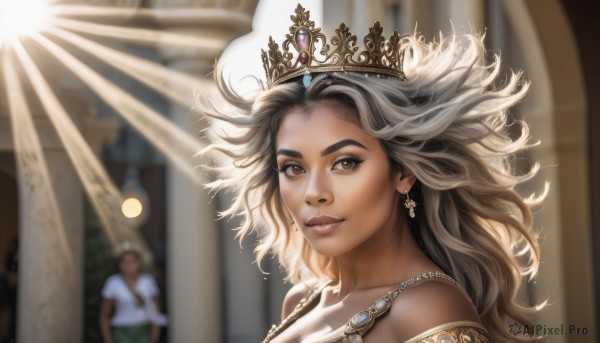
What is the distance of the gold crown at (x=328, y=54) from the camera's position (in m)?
2.51

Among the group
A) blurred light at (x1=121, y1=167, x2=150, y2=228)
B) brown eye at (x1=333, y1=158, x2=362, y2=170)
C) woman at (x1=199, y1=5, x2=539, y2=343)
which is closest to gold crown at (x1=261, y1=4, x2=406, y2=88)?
woman at (x1=199, y1=5, x2=539, y2=343)

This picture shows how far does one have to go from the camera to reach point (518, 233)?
2.71m

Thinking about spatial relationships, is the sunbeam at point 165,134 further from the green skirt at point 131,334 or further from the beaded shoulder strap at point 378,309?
the beaded shoulder strap at point 378,309

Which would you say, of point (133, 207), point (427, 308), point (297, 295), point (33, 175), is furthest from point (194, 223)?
point (133, 207)

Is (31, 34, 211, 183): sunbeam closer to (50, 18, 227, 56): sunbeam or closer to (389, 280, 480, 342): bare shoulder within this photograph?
(50, 18, 227, 56): sunbeam

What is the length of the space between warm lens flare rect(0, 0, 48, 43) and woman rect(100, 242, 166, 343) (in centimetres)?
235

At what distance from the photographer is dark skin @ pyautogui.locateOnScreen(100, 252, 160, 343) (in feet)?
22.9

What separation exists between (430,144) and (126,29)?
6.31 m

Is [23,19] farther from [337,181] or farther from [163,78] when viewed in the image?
[337,181]

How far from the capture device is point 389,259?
98.6 inches

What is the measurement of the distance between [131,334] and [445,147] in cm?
492

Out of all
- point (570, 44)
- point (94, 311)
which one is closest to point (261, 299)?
point (94, 311)

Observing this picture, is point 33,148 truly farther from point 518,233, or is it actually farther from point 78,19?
point 518,233

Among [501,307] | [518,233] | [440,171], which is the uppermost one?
[440,171]
